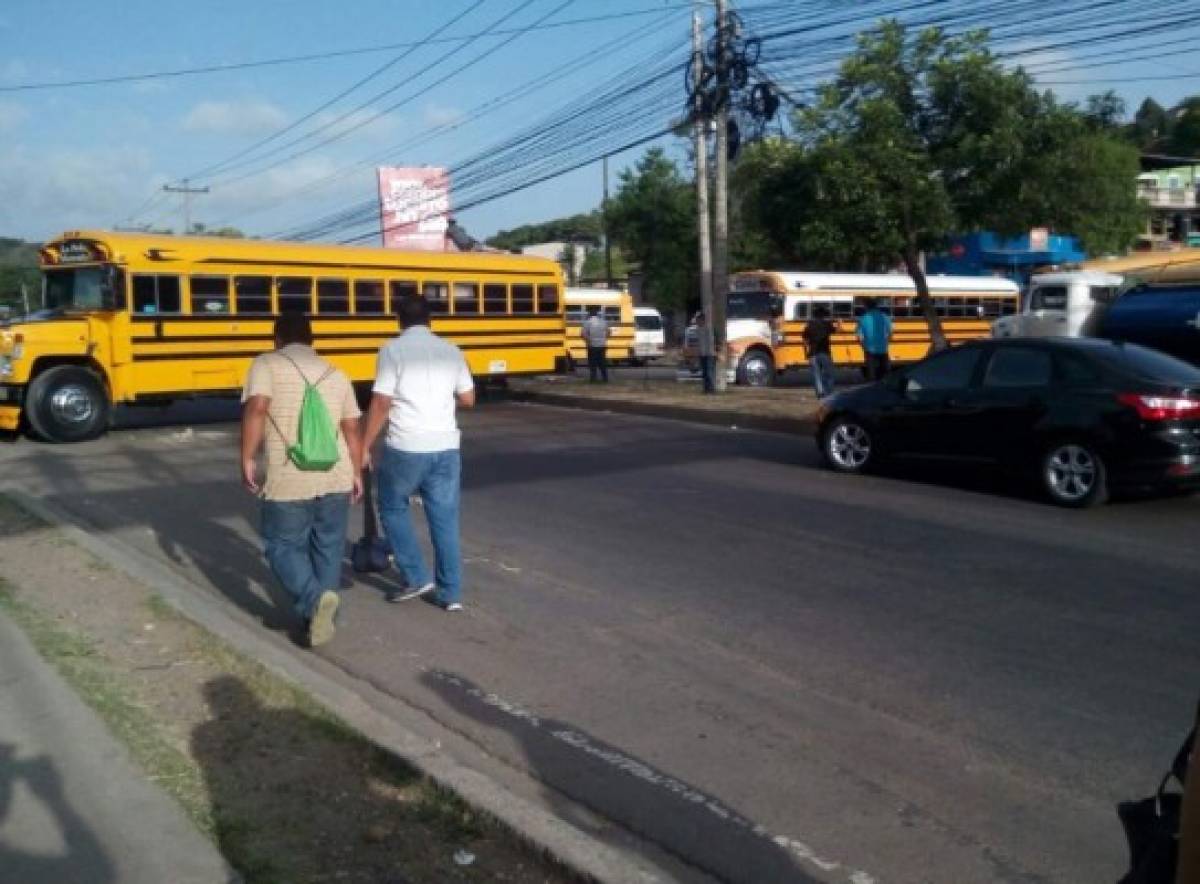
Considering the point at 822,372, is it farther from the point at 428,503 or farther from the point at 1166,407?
the point at 428,503

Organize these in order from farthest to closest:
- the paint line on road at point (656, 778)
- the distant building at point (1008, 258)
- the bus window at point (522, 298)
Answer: the distant building at point (1008, 258) → the bus window at point (522, 298) → the paint line on road at point (656, 778)

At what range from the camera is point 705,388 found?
71.2 ft

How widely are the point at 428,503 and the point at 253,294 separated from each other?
43.2ft

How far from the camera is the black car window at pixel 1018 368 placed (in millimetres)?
10977

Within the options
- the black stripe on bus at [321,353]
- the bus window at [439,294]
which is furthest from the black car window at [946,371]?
the bus window at [439,294]

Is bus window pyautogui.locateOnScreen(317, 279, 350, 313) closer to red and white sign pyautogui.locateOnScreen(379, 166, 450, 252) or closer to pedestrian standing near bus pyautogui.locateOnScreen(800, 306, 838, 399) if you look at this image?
pedestrian standing near bus pyautogui.locateOnScreen(800, 306, 838, 399)

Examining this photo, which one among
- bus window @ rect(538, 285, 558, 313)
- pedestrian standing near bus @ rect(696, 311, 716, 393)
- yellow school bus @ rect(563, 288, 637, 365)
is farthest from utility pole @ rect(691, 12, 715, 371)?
yellow school bus @ rect(563, 288, 637, 365)

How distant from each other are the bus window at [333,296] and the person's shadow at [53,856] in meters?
16.1

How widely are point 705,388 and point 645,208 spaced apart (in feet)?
100

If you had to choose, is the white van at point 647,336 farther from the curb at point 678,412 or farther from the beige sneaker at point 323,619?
the beige sneaker at point 323,619

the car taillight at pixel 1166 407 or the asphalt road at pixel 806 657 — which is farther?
the car taillight at pixel 1166 407

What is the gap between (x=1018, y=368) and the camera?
1120cm

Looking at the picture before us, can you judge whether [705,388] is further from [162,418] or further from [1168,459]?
[1168,459]

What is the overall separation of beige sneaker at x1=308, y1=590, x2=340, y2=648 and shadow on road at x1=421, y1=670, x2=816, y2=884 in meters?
1.16
